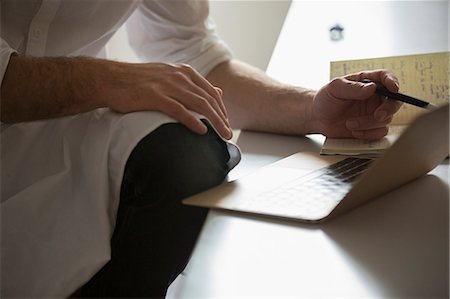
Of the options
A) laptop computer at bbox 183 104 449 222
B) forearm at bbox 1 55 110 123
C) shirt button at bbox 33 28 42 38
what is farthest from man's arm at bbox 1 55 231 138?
shirt button at bbox 33 28 42 38

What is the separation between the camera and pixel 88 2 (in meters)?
0.93

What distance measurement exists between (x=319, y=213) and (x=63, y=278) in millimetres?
274

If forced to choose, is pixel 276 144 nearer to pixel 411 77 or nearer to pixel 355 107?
pixel 355 107

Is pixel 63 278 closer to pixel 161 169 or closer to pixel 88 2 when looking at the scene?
pixel 161 169

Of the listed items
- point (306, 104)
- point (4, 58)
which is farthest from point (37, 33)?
point (306, 104)

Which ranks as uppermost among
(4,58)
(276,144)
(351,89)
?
(4,58)

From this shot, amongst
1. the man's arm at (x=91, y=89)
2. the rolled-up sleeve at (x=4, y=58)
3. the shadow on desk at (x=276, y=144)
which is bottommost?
the shadow on desk at (x=276, y=144)

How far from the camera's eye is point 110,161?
0.61 meters

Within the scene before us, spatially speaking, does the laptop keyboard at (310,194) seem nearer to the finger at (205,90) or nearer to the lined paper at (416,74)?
the finger at (205,90)

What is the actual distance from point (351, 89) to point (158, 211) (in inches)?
12.8

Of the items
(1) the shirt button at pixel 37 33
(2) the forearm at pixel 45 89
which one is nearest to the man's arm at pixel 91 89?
(2) the forearm at pixel 45 89

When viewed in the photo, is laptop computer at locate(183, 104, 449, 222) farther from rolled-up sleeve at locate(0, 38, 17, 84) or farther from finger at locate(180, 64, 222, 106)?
rolled-up sleeve at locate(0, 38, 17, 84)

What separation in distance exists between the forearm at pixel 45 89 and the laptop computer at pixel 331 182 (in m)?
0.21

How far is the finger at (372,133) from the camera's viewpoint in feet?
2.59
